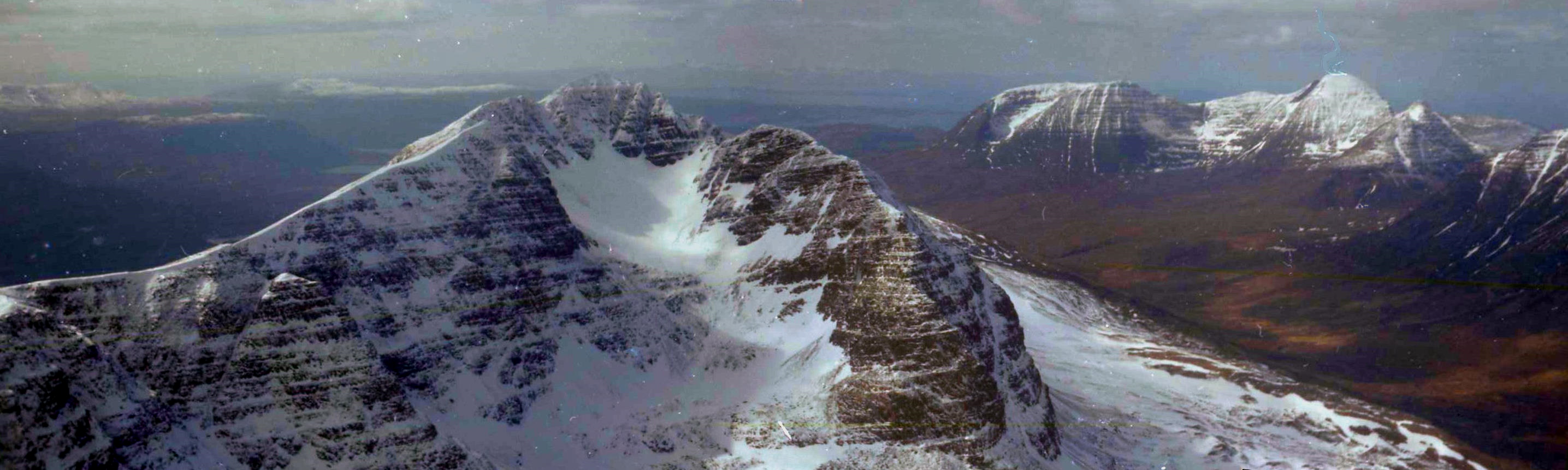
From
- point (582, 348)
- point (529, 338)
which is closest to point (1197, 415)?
point (582, 348)

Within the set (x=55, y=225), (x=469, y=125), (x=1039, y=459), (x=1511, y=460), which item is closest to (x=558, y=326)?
(x=469, y=125)

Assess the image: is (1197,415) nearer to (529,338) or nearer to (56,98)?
(529,338)

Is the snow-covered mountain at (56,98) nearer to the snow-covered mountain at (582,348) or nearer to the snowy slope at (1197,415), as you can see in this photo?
the snow-covered mountain at (582,348)

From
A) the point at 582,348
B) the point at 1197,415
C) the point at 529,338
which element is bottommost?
the point at 1197,415

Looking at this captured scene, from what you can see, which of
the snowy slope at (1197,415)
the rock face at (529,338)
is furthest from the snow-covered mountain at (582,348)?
the snowy slope at (1197,415)

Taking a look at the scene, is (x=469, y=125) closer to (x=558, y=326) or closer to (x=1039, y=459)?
(x=558, y=326)

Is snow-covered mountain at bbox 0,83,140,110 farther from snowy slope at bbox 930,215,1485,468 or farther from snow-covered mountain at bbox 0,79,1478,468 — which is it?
snowy slope at bbox 930,215,1485,468
